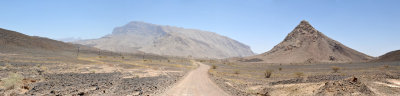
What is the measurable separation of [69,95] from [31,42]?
82.3 metres

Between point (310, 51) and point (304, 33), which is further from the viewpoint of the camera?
point (304, 33)

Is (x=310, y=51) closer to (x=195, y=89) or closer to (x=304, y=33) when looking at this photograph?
(x=304, y=33)

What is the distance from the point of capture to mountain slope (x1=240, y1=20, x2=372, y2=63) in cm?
9752

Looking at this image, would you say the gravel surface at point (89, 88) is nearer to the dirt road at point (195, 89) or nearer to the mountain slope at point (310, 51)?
the dirt road at point (195, 89)

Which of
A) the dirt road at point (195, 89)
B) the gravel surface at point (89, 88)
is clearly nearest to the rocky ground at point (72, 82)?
the gravel surface at point (89, 88)

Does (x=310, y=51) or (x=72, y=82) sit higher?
(x=310, y=51)

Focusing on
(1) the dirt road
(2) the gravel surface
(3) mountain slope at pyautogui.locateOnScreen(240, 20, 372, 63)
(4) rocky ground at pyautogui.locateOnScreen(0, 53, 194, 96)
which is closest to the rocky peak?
(3) mountain slope at pyautogui.locateOnScreen(240, 20, 372, 63)

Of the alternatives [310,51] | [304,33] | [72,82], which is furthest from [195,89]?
[304,33]

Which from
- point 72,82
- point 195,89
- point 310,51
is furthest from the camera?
point 310,51

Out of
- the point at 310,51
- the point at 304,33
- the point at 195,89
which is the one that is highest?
the point at 304,33

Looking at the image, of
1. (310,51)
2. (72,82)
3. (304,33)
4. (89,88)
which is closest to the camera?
(89,88)

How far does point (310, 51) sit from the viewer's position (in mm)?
102812

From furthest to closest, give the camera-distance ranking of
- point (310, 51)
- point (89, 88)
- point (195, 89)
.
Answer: point (310, 51) → point (195, 89) → point (89, 88)

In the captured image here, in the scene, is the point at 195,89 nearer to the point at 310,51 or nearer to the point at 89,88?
the point at 89,88
